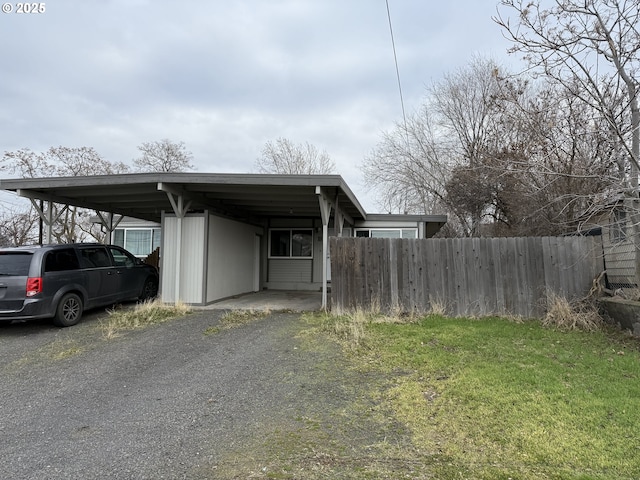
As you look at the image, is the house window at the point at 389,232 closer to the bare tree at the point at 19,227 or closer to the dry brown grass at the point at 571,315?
the dry brown grass at the point at 571,315

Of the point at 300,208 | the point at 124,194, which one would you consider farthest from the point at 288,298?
the point at 124,194

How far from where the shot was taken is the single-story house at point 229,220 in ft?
27.0

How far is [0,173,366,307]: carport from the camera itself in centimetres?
797

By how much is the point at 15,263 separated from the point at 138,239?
27.9ft

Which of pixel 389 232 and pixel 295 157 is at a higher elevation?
pixel 295 157

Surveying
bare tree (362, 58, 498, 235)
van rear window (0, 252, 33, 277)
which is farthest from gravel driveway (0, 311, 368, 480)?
bare tree (362, 58, 498, 235)

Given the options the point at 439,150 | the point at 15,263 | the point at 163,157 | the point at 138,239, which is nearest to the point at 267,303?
the point at 15,263

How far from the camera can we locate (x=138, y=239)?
14625 millimetres

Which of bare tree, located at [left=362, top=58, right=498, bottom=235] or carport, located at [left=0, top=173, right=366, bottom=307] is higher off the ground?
bare tree, located at [left=362, top=58, right=498, bottom=235]

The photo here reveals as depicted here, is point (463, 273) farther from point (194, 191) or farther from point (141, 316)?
point (141, 316)

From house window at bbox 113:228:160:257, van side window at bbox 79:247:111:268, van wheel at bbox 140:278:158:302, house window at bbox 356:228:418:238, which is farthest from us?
house window at bbox 113:228:160:257

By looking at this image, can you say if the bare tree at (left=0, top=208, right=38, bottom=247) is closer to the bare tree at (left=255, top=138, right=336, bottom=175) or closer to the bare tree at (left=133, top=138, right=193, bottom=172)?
the bare tree at (left=133, top=138, right=193, bottom=172)

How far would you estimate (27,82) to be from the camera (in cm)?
1041

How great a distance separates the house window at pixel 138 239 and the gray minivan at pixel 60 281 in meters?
5.91
